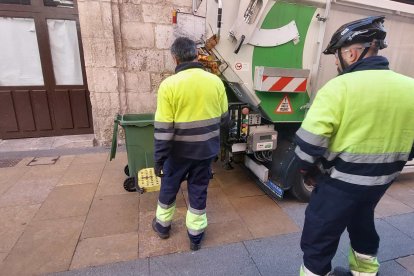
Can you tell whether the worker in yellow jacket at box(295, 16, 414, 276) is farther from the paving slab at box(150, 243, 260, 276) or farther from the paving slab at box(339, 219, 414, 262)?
the paving slab at box(339, 219, 414, 262)

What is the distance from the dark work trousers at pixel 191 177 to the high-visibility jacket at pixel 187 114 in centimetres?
10

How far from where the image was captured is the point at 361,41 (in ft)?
4.88

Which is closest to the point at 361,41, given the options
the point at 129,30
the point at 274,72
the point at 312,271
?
the point at 274,72

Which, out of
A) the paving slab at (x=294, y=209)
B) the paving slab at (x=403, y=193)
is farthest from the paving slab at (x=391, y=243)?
the paving slab at (x=403, y=193)

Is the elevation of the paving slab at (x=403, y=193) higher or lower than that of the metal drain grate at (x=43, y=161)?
lower

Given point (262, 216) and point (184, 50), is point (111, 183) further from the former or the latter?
point (184, 50)

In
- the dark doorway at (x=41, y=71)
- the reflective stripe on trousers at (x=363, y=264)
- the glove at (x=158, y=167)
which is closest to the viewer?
the reflective stripe on trousers at (x=363, y=264)

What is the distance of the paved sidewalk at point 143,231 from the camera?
2.24 m

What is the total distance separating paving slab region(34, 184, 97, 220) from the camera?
2.96 metres

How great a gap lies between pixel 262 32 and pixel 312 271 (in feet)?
7.07

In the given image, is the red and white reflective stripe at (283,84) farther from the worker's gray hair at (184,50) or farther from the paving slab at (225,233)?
the paving slab at (225,233)

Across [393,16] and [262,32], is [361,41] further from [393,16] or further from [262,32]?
[393,16]

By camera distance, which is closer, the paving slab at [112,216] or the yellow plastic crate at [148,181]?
the paving slab at [112,216]

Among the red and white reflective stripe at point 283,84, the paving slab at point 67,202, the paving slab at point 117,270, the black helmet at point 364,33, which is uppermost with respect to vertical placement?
the black helmet at point 364,33
